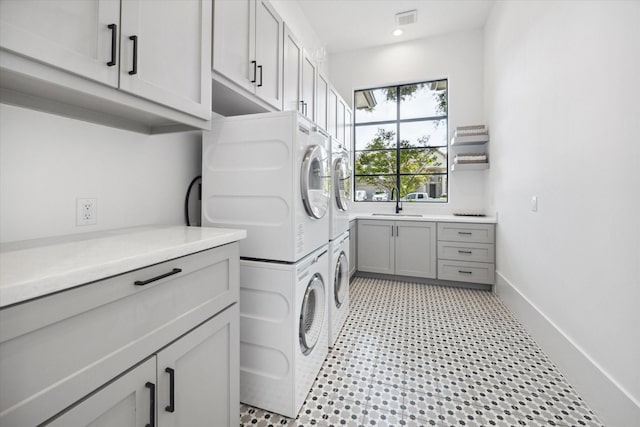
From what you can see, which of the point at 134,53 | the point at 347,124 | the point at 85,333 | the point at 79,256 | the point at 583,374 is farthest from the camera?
the point at 347,124

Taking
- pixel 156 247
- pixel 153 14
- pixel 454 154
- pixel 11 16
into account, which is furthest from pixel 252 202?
pixel 454 154

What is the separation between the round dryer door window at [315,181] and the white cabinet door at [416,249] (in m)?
2.04

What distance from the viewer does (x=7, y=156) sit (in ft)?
3.24

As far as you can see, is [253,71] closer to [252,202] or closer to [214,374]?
[252,202]

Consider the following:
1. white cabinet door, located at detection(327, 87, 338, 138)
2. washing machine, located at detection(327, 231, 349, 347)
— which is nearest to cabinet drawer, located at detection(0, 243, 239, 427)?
washing machine, located at detection(327, 231, 349, 347)

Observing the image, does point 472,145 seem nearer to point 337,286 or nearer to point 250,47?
point 337,286

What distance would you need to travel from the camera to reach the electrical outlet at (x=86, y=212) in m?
1.20

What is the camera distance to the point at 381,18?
3564mm

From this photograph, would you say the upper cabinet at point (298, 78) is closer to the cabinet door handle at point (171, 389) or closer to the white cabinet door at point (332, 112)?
the white cabinet door at point (332, 112)

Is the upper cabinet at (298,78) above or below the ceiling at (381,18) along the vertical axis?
below

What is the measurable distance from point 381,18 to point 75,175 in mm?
3734

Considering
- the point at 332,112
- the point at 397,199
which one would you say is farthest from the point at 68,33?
the point at 397,199

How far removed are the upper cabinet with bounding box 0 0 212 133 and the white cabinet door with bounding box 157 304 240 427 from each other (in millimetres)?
850

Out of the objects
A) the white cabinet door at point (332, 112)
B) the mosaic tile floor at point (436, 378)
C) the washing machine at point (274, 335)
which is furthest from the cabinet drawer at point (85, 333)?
the white cabinet door at point (332, 112)
